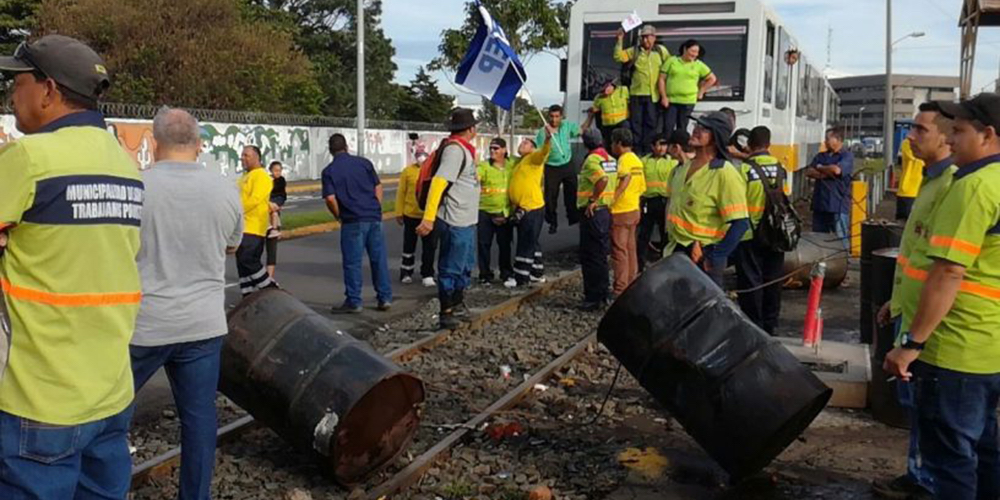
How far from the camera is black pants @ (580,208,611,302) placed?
9.81 m

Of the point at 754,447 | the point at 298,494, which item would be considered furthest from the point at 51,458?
the point at 754,447

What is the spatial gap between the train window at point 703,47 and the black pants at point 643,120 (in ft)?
2.92

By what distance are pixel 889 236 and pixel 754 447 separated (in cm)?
412

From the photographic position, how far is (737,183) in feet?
21.2

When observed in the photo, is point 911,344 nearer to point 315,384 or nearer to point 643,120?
point 315,384

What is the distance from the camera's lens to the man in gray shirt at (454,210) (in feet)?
26.9

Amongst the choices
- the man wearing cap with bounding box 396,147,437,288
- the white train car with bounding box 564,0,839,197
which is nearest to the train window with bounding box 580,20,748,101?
the white train car with bounding box 564,0,839,197

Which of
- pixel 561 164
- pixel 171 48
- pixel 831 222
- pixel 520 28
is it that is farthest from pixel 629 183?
pixel 171 48

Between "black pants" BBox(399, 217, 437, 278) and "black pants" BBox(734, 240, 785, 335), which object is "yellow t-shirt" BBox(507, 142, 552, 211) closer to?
"black pants" BBox(399, 217, 437, 278)

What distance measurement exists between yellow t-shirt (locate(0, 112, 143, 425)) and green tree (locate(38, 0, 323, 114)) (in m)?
34.0

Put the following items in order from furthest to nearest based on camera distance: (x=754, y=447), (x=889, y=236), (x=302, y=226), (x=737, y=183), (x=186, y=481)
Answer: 1. (x=302, y=226)
2. (x=889, y=236)
3. (x=737, y=183)
4. (x=754, y=447)
5. (x=186, y=481)

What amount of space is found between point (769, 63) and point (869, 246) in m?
6.55

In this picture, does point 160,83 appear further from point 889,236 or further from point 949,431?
point 949,431

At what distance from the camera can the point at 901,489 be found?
15.9 ft
